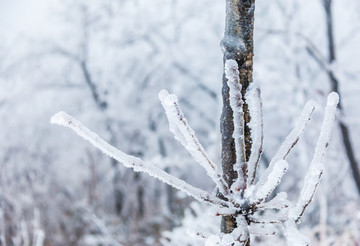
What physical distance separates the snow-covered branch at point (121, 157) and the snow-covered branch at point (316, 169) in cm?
18

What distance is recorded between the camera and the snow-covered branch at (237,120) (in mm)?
800

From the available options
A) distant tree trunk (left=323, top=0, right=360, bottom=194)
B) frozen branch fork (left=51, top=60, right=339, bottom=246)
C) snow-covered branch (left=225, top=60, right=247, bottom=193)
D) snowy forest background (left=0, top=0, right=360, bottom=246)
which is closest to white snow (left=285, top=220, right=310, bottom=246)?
frozen branch fork (left=51, top=60, right=339, bottom=246)

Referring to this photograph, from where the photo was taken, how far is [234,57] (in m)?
0.87

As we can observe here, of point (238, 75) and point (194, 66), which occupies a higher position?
point (194, 66)

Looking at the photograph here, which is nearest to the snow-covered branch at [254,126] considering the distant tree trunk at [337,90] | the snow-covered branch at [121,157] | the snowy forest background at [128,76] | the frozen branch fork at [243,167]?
the frozen branch fork at [243,167]

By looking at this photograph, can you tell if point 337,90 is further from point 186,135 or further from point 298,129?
point 186,135

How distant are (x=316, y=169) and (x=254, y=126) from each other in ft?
0.57

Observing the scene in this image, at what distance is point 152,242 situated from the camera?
680 centimetres

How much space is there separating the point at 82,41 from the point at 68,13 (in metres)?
0.94

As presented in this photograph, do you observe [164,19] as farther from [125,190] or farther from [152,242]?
[152,242]

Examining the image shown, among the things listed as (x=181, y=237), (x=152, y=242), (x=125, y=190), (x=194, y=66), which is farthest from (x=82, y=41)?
(x=181, y=237)

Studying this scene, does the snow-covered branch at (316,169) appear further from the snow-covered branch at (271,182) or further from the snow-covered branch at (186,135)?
the snow-covered branch at (186,135)

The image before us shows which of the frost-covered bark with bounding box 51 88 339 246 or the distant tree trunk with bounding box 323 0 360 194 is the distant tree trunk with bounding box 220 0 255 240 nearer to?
the frost-covered bark with bounding box 51 88 339 246

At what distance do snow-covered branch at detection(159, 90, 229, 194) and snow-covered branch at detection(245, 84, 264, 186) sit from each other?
78 mm
